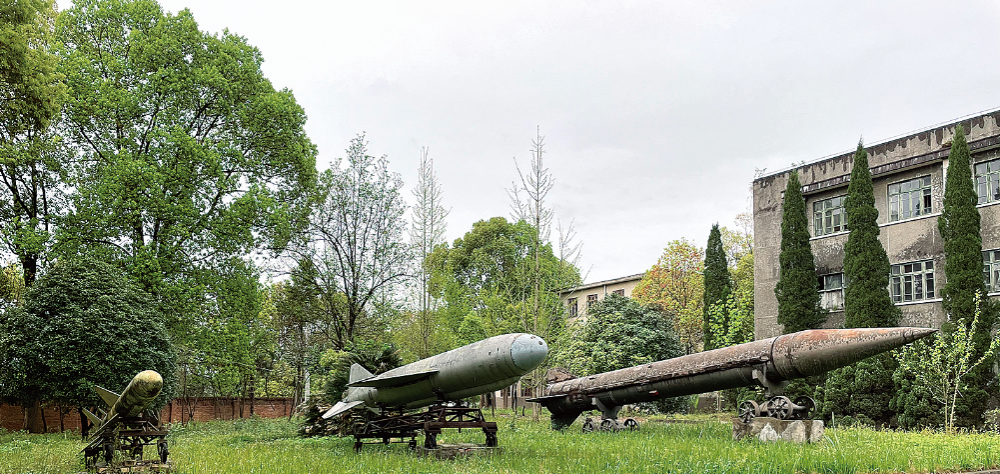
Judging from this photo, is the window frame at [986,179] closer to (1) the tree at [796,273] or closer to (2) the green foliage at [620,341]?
(1) the tree at [796,273]

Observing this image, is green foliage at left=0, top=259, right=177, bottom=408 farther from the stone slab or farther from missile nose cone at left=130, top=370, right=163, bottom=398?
the stone slab

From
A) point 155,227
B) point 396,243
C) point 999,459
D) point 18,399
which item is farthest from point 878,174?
point 18,399

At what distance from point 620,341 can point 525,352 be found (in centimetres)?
1812

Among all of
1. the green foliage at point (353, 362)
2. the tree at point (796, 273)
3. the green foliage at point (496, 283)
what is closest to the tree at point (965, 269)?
the tree at point (796, 273)

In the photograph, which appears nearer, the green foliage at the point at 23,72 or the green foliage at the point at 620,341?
the green foliage at the point at 23,72

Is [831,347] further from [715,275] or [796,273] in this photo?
[715,275]

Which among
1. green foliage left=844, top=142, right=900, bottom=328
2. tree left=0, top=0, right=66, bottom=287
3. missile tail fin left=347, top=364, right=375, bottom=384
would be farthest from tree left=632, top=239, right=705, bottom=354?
tree left=0, top=0, right=66, bottom=287

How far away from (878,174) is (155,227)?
26.4 m

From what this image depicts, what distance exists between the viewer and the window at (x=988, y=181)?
2378cm

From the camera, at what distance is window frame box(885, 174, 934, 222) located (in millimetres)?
25750

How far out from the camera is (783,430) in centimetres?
1491

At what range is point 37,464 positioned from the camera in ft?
45.5

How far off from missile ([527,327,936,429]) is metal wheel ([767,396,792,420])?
34 centimetres

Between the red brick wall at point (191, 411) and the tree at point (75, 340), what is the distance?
288cm
